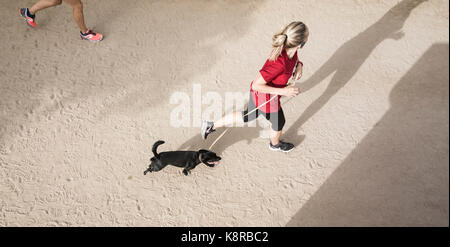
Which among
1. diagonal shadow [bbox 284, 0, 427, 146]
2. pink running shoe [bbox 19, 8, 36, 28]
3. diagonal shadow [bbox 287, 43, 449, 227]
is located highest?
pink running shoe [bbox 19, 8, 36, 28]

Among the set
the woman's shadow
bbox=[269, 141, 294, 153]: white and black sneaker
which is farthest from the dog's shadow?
bbox=[269, 141, 294, 153]: white and black sneaker

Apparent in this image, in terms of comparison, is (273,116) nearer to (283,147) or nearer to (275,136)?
(275,136)

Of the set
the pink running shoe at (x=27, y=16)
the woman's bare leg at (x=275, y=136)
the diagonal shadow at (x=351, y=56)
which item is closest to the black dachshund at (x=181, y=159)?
the woman's bare leg at (x=275, y=136)

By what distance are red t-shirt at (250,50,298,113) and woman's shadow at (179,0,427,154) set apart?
3.52ft

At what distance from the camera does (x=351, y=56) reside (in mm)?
4445

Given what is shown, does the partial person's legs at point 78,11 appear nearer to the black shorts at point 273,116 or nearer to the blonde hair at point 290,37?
the black shorts at point 273,116

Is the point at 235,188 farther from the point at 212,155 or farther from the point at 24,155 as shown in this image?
the point at 24,155

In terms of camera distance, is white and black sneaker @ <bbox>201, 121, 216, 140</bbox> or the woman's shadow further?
the woman's shadow

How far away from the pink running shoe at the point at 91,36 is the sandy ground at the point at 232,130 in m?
0.09

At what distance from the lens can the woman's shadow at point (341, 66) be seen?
382cm

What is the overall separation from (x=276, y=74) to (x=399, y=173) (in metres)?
2.30

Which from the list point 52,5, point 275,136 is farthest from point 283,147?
point 52,5

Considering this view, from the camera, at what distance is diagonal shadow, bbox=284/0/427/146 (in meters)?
4.03

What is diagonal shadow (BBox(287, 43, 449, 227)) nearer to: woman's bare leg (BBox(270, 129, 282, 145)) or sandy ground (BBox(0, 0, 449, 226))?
sandy ground (BBox(0, 0, 449, 226))
